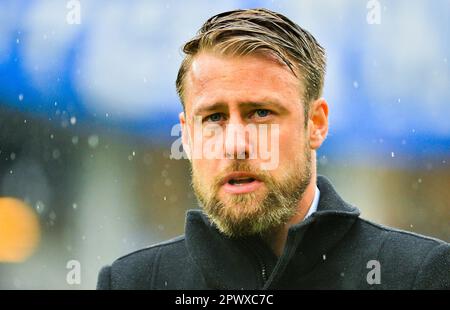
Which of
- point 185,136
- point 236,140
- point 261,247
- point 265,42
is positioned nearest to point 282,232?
point 261,247

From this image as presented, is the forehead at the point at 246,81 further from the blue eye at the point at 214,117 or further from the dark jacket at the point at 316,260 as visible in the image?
the dark jacket at the point at 316,260

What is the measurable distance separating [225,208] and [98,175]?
631 centimetres

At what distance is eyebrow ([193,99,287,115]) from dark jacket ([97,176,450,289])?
1.48ft

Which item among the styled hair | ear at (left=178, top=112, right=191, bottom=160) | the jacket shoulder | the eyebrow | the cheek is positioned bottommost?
the jacket shoulder

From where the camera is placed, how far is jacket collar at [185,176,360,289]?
9.30ft

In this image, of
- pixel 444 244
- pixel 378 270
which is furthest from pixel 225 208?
pixel 444 244

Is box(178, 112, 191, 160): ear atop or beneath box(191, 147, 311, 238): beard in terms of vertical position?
atop

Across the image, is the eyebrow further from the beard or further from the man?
the beard

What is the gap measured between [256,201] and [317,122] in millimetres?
500

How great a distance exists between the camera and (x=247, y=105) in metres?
2.82

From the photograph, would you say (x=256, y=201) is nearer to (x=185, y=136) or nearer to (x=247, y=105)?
(x=247, y=105)

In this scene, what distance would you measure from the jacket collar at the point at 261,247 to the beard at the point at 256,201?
0.10 metres

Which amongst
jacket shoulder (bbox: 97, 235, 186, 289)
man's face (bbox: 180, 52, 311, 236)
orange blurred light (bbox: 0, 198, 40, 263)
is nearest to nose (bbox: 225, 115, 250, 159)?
man's face (bbox: 180, 52, 311, 236)

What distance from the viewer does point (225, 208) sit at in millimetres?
2865
